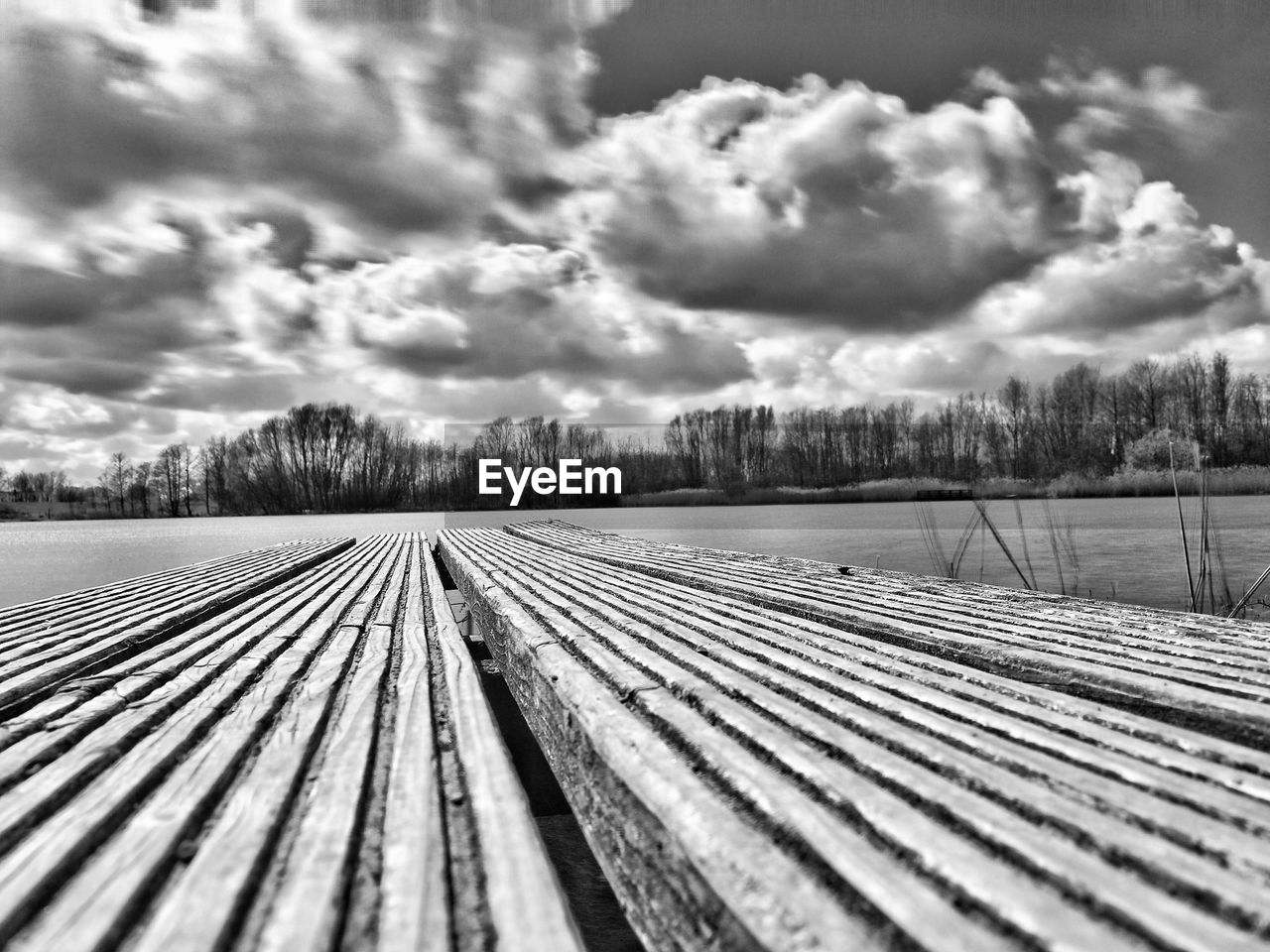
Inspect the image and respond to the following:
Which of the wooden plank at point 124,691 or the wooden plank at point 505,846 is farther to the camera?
the wooden plank at point 124,691

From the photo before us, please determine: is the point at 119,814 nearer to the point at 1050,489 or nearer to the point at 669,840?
the point at 669,840

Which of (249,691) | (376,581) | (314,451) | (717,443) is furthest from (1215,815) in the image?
(314,451)

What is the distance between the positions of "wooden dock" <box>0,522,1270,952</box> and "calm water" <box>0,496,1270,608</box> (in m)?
5.44

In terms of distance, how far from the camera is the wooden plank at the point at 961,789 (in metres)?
0.90

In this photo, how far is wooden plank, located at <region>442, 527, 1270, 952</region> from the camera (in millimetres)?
901

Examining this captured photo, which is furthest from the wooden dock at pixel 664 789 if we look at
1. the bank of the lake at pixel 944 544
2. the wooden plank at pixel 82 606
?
the bank of the lake at pixel 944 544

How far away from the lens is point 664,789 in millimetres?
1248

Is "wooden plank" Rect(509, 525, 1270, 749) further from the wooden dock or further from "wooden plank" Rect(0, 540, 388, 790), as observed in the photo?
"wooden plank" Rect(0, 540, 388, 790)

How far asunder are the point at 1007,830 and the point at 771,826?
32 cm

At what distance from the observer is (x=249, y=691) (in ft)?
6.31

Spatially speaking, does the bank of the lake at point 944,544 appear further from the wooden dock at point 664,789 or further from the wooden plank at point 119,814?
the wooden plank at point 119,814

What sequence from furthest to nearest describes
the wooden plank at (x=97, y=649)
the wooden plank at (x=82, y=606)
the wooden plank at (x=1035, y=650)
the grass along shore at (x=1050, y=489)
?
the grass along shore at (x=1050, y=489)
the wooden plank at (x=82, y=606)
the wooden plank at (x=97, y=649)
the wooden plank at (x=1035, y=650)

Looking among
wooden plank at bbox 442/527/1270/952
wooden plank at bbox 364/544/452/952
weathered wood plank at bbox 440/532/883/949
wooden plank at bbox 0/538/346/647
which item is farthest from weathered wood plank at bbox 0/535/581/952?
wooden plank at bbox 0/538/346/647

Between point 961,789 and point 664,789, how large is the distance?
1.51 feet
